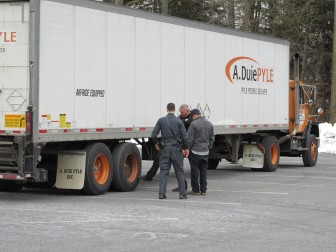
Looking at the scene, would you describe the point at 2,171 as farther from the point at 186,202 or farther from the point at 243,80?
the point at 243,80

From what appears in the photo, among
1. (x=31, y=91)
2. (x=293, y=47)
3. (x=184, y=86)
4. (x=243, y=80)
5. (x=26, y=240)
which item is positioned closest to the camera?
(x=26, y=240)

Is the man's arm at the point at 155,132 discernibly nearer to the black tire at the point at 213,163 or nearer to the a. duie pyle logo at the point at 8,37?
the a. duie pyle logo at the point at 8,37

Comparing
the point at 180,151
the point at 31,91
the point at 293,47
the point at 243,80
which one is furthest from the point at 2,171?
the point at 293,47

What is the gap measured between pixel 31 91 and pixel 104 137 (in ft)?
7.33

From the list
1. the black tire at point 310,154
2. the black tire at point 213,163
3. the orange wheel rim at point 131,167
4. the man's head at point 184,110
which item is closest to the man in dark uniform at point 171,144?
the man's head at point 184,110

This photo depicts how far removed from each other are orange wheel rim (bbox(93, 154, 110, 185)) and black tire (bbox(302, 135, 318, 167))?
9803 mm

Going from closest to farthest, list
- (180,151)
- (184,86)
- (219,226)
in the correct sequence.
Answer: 1. (219,226)
2. (180,151)
3. (184,86)

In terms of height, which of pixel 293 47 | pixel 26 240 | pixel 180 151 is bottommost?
pixel 26 240

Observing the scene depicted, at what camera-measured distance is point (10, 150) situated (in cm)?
1502

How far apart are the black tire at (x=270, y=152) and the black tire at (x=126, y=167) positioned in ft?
20.5

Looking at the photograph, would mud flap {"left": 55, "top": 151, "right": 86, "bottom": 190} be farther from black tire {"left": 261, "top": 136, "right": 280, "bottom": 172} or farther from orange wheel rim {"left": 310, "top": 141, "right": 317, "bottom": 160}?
orange wheel rim {"left": 310, "top": 141, "right": 317, "bottom": 160}

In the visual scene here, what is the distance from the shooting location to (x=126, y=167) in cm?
1758

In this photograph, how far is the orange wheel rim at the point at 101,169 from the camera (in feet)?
54.4

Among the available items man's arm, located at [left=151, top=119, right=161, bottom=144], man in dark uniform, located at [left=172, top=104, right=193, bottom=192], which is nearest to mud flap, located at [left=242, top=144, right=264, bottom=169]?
man in dark uniform, located at [left=172, top=104, right=193, bottom=192]
